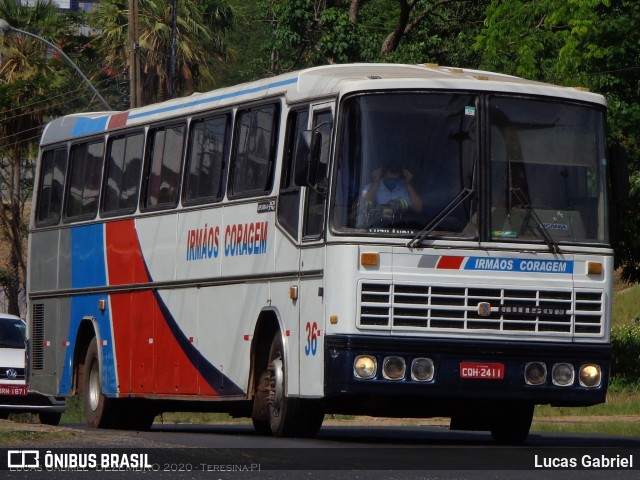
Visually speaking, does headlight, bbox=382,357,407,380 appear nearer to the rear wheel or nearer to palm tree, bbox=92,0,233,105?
the rear wheel

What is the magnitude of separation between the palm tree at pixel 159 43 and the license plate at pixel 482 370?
99.7 ft

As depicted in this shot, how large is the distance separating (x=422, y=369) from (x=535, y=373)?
103 cm

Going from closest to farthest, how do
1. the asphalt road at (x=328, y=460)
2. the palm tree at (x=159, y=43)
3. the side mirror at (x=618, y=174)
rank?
the asphalt road at (x=328, y=460) → the side mirror at (x=618, y=174) → the palm tree at (x=159, y=43)

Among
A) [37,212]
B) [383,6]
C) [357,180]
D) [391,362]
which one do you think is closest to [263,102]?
[357,180]

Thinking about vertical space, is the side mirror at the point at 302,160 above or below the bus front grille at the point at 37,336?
above

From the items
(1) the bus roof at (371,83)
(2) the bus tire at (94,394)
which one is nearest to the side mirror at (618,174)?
(1) the bus roof at (371,83)

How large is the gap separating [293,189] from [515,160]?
2104 mm

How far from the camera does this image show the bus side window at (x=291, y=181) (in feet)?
51.0

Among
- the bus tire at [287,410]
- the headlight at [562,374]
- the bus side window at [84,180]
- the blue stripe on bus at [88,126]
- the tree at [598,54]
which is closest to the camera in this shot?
the headlight at [562,374]

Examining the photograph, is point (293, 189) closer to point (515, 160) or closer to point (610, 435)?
point (515, 160)

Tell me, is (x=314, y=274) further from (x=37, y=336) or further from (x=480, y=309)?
(x=37, y=336)

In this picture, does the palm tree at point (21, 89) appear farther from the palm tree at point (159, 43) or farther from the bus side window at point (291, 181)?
the bus side window at point (291, 181)

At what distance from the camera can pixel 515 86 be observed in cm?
1512

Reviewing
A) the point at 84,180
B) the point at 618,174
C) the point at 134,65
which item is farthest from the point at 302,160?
the point at 134,65
